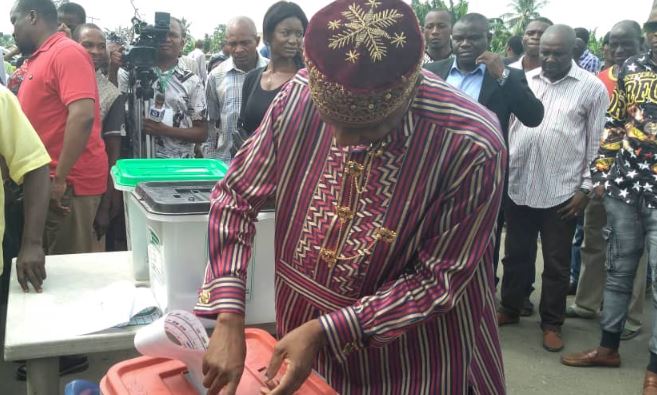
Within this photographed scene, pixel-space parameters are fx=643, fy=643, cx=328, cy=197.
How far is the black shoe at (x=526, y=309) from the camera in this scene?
13.9 feet

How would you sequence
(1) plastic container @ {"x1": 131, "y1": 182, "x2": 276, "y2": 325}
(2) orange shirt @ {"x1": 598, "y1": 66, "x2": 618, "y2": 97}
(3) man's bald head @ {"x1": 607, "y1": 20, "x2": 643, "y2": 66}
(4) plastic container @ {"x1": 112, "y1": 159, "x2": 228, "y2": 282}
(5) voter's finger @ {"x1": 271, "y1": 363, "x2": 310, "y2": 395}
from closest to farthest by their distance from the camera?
(5) voter's finger @ {"x1": 271, "y1": 363, "x2": 310, "y2": 395}
(1) plastic container @ {"x1": 131, "y1": 182, "x2": 276, "y2": 325}
(4) plastic container @ {"x1": 112, "y1": 159, "x2": 228, "y2": 282}
(2) orange shirt @ {"x1": 598, "y1": 66, "x2": 618, "y2": 97}
(3) man's bald head @ {"x1": 607, "y1": 20, "x2": 643, "y2": 66}

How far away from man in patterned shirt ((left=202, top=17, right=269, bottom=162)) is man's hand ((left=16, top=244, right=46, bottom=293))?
2184 mm

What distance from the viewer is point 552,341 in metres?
3.74

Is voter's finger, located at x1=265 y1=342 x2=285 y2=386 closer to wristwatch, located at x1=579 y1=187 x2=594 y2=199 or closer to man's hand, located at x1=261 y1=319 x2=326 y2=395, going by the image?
man's hand, located at x1=261 y1=319 x2=326 y2=395

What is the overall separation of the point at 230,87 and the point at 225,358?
10.8ft

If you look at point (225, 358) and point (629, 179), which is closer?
point (225, 358)

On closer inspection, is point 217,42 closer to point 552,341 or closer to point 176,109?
point 176,109

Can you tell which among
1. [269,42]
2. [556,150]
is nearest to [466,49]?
[556,150]

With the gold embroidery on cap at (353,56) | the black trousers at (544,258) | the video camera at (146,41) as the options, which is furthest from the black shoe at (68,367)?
the gold embroidery on cap at (353,56)

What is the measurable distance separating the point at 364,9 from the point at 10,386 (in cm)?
290

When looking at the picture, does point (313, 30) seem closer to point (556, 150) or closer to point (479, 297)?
point (479, 297)

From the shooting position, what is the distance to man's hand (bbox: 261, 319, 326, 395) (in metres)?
1.24

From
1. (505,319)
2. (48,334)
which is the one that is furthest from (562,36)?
(48,334)

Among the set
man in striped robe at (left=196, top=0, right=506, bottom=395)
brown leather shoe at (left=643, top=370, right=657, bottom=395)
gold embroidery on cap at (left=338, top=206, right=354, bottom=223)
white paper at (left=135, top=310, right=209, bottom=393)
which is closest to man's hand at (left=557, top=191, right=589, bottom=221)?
brown leather shoe at (left=643, top=370, right=657, bottom=395)
